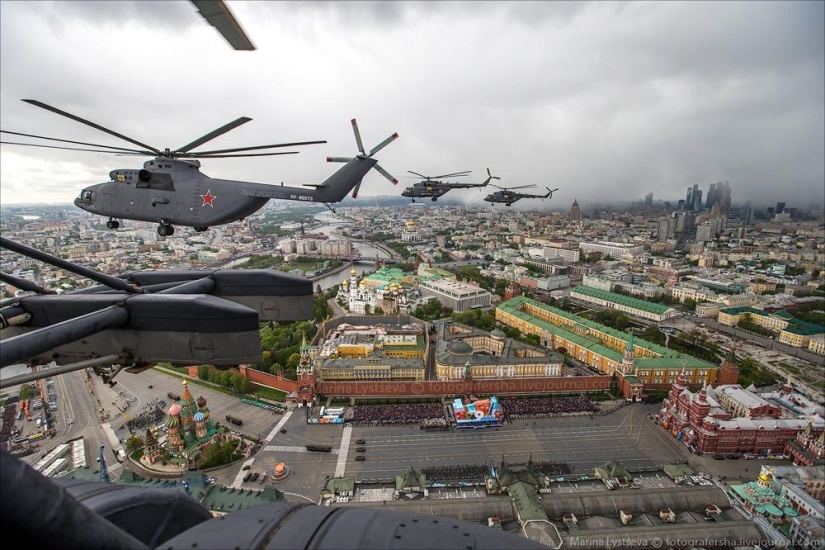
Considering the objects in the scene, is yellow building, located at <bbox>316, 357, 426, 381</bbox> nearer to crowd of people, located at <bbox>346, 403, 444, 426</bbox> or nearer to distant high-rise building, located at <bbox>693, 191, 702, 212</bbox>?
crowd of people, located at <bbox>346, 403, 444, 426</bbox>

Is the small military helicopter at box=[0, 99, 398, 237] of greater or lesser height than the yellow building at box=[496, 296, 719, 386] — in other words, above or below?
above

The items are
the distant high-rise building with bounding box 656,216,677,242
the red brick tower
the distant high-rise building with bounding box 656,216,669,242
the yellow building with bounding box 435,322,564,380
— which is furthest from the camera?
the distant high-rise building with bounding box 656,216,677,242

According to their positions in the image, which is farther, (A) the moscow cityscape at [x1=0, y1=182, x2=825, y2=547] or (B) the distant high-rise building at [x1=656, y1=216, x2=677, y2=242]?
(B) the distant high-rise building at [x1=656, y1=216, x2=677, y2=242]

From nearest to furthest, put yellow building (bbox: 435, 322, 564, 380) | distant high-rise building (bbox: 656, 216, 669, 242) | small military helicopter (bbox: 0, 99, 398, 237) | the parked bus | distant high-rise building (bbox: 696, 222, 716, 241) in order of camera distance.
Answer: small military helicopter (bbox: 0, 99, 398, 237) < the parked bus < yellow building (bbox: 435, 322, 564, 380) < distant high-rise building (bbox: 696, 222, 716, 241) < distant high-rise building (bbox: 656, 216, 669, 242)

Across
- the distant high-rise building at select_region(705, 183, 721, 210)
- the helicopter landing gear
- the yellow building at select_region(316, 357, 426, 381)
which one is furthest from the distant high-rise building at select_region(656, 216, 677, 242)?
the helicopter landing gear

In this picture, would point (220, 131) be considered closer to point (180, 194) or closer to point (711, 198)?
point (180, 194)
